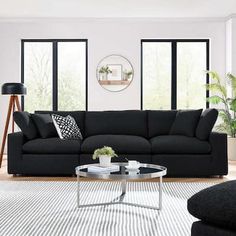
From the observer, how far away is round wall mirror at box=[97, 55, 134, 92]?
28.1 feet

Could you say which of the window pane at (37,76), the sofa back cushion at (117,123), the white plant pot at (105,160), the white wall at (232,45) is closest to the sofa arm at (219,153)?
the sofa back cushion at (117,123)

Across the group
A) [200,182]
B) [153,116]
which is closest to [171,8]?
[153,116]

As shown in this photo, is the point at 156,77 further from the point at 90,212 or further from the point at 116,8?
the point at 90,212

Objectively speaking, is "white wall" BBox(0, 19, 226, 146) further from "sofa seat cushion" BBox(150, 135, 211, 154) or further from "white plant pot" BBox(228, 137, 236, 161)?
"sofa seat cushion" BBox(150, 135, 211, 154)

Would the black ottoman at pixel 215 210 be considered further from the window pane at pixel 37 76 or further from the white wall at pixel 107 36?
the window pane at pixel 37 76

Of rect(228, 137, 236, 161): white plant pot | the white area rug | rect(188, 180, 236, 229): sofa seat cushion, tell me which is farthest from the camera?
rect(228, 137, 236, 161): white plant pot

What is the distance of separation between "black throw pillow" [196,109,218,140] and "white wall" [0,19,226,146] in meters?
2.97

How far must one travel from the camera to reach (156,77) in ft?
28.7

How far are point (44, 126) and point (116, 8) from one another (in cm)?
288

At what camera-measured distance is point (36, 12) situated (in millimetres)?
8047

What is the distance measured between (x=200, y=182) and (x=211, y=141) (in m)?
0.58

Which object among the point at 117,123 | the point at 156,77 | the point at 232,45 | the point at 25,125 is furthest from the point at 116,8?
the point at 25,125

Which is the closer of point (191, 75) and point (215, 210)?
point (215, 210)

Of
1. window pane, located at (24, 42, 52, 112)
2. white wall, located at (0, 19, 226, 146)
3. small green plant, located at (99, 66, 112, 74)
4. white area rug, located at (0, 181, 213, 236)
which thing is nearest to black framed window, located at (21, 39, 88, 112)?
window pane, located at (24, 42, 52, 112)
